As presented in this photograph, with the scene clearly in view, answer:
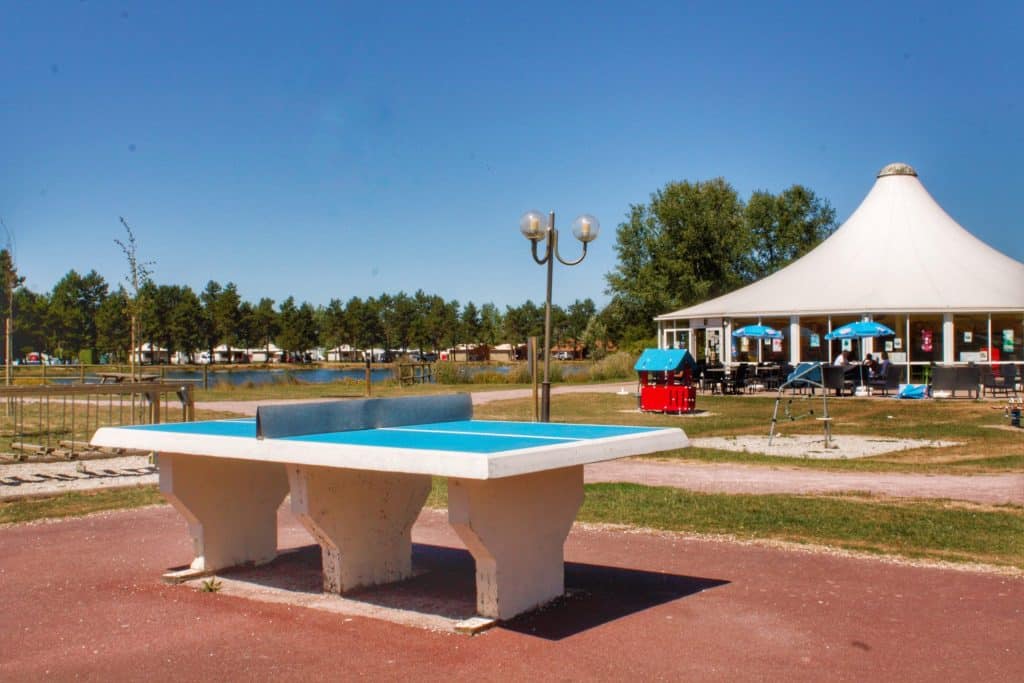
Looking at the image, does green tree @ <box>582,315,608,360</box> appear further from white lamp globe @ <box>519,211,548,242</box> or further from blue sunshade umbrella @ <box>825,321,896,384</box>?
white lamp globe @ <box>519,211,548,242</box>

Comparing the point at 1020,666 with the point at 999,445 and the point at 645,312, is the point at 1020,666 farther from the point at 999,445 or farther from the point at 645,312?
the point at 645,312

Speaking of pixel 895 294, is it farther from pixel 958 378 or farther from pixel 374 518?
pixel 374 518

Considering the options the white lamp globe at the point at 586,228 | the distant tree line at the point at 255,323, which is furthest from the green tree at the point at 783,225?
the white lamp globe at the point at 586,228

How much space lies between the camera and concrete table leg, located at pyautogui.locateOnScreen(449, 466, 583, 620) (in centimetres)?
593

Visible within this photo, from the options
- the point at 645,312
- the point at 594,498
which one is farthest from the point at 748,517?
the point at 645,312

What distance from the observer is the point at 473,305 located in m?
128

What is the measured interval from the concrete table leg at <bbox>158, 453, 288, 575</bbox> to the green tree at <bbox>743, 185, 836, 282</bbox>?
6940 centimetres

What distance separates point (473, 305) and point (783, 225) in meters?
59.2

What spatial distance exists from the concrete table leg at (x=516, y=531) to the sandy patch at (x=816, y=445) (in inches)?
396

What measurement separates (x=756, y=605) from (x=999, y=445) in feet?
42.4

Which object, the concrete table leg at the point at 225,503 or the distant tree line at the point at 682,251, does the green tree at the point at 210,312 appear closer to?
the distant tree line at the point at 682,251

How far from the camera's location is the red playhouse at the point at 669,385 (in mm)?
24797

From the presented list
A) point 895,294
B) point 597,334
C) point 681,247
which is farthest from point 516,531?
point 597,334

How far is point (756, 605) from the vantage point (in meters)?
6.55
